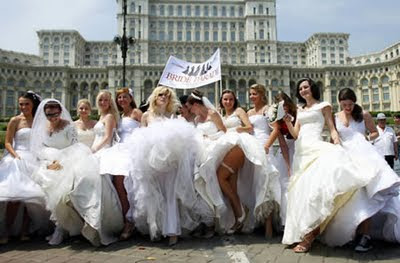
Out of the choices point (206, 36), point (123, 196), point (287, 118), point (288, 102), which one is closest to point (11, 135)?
point (123, 196)

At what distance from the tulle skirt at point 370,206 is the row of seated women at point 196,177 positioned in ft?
0.05

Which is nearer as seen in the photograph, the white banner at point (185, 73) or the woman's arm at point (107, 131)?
the woman's arm at point (107, 131)

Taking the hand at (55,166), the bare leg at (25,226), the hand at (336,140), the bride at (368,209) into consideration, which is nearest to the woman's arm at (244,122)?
the hand at (336,140)

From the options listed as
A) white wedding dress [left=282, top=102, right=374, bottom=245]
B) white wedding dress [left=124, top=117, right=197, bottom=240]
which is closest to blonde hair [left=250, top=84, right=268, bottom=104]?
white wedding dress [left=282, top=102, right=374, bottom=245]

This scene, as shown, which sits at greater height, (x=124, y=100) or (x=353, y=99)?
(x=124, y=100)

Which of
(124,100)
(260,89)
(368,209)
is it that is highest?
(260,89)

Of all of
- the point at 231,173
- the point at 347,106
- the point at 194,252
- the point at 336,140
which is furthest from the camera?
the point at 347,106

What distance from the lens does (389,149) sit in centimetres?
1023

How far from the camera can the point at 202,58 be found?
9188cm

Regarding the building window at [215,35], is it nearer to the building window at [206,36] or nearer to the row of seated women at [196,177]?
the building window at [206,36]

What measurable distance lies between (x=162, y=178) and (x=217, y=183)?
0.97 m

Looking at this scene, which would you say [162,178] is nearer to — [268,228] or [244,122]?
[244,122]

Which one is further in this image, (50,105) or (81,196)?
(50,105)

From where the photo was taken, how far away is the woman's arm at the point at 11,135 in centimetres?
612
